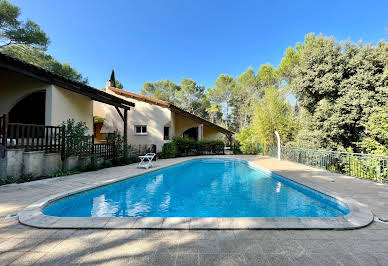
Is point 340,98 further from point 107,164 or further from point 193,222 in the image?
point 107,164

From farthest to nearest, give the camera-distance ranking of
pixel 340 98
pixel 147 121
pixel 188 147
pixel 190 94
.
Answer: pixel 190 94
pixel 188 147
pixel 147 121
pixel 340 98

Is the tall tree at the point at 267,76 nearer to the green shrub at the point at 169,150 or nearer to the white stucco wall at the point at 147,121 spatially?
the white stucco wall at the point at 147,121

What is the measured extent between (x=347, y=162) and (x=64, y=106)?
13.6 metres

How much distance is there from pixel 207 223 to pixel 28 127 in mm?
7407

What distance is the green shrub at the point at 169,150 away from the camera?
1465 centimetres

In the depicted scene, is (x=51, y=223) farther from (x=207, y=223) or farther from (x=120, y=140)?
(x=120, y=140)

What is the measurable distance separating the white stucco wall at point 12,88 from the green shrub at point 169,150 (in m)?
8.78

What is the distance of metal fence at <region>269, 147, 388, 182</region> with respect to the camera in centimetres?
679

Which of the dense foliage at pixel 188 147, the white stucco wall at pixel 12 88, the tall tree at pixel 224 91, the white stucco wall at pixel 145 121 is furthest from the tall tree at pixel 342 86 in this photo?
the tall tree at pixel 224 91

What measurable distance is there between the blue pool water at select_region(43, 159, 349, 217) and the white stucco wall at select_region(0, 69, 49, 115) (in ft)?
22.0

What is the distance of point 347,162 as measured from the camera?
807 centimetres

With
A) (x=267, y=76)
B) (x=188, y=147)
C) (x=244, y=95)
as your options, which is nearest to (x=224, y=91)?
(x=244, y=95)

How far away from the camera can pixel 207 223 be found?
3.16 metres

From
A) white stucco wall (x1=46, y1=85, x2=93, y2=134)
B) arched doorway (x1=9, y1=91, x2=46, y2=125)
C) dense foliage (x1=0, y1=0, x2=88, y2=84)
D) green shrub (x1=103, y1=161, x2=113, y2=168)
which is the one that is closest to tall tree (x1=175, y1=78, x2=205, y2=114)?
dense foliage (x1=0, y1=0, x2=88, y2=84)
